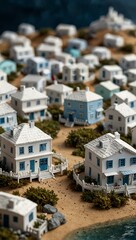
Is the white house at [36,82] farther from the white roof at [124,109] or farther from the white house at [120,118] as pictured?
the white roof at [124,109]

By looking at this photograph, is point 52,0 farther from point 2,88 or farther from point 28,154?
point 28,154

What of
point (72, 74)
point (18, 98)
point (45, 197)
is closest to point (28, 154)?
point (45, 197)

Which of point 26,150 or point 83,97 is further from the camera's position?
point 83,97

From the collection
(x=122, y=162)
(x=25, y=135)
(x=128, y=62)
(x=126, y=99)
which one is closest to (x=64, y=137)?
(x=126, y=99)

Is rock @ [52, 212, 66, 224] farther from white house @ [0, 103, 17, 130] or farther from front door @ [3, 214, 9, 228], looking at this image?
white house @ [0, 103, 17, 130]

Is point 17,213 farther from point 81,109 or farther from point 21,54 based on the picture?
point 21,54
